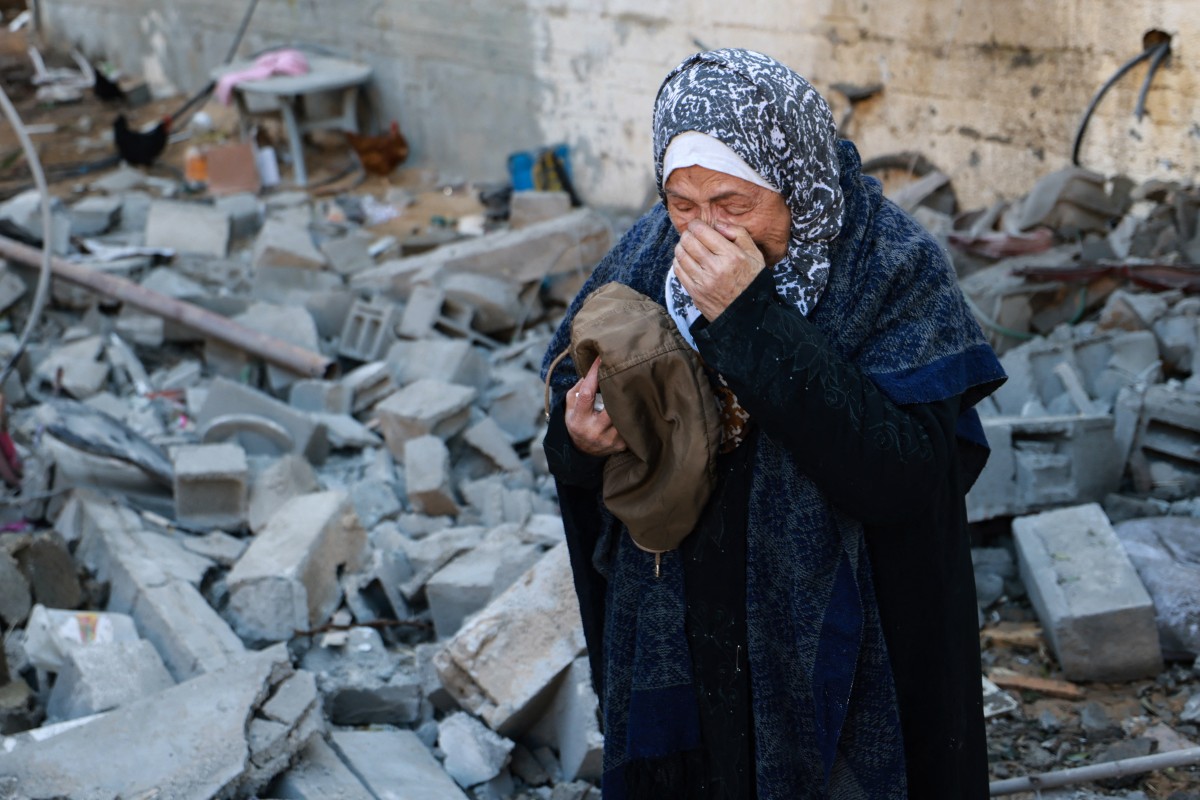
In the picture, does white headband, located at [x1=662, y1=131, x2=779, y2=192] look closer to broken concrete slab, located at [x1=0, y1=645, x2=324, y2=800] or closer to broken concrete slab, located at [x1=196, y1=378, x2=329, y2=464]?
broken concrete slab, located at [x1=0, y1=645, x2=324, y2=800]

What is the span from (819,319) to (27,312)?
693cm

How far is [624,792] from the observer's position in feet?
7.36

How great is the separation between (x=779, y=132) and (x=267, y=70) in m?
10.2

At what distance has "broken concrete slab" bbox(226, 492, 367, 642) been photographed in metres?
4.05

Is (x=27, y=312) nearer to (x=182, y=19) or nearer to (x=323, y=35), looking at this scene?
(x=323, y=35)

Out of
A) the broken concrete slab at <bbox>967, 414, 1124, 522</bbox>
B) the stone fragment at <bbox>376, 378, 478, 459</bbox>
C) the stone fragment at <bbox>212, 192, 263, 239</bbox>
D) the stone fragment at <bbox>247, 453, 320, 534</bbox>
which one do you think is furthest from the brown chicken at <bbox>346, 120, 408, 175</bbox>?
the broken concrete slab at <bbox>967, 414, 1124, 522</bbox>

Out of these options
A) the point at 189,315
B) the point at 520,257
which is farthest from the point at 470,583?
the point at 520,257

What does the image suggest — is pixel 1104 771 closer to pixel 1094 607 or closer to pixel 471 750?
pixel 1094 607

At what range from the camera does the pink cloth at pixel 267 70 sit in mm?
11109

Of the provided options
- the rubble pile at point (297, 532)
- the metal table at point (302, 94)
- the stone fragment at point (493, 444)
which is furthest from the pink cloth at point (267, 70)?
the stone fragment at point (493, 444)

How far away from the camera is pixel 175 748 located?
2.87m

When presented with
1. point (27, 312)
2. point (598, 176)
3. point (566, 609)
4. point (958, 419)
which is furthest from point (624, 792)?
point (598, 176)

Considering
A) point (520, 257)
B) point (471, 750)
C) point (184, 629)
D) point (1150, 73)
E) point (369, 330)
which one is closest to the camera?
point (471, 750)

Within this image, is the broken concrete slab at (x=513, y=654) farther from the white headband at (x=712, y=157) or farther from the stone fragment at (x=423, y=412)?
the stone fragment at (x=423, y=412)
